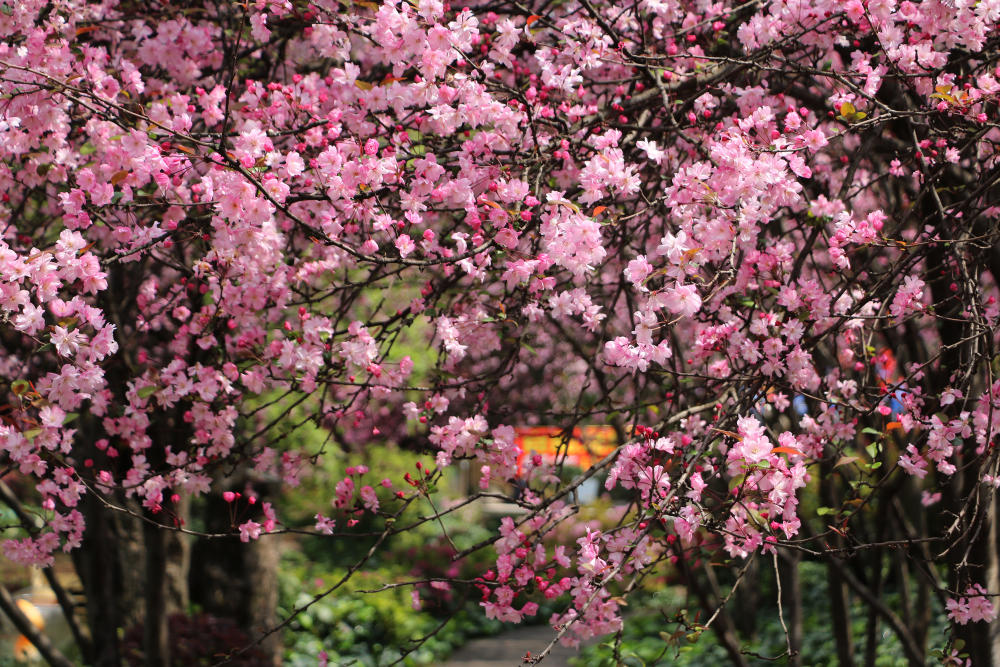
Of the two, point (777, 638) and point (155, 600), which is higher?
point (155, 600)

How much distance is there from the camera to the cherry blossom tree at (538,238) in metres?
2.58

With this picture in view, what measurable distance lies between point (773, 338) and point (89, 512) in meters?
3.97

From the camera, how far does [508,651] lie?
9633 mm

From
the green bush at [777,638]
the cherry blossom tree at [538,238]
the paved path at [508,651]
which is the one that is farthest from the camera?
the paved path at [508,651]

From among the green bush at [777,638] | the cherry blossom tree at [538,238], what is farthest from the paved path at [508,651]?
the cherry blossom tree at [538,238]

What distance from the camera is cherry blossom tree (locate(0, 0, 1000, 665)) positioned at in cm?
258

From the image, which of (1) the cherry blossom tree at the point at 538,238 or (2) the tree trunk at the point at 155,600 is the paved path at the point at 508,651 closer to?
(2) the tree trunk at the point at 155,600

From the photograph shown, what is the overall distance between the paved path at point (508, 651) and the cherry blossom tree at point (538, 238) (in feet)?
19.8

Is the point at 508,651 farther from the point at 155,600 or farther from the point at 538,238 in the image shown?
the point at 538,238

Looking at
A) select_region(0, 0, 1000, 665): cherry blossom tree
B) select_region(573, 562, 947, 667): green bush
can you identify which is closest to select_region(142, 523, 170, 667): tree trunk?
select_region(0, 0, 1000, 665): cherry blossom tree

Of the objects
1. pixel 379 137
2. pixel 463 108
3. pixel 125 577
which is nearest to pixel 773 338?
pixel 463 108

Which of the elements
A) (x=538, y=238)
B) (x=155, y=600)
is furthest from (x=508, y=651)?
(x=538, y=238)

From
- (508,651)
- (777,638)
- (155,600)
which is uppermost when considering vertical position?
(155,600)

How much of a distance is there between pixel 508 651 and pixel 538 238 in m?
7.69
